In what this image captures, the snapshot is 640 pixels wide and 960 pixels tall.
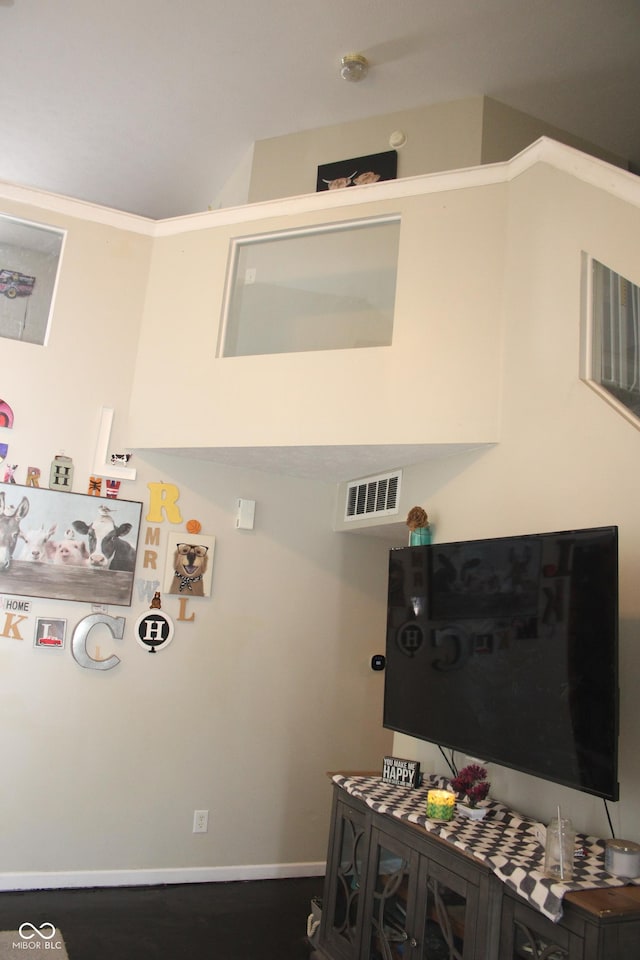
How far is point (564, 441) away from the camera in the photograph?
318cm

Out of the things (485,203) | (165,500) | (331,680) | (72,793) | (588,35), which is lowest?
(72,793)

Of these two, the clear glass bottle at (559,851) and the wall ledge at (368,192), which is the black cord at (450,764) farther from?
the wall ledge at (368,192)

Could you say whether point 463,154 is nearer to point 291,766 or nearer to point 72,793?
point 291,766

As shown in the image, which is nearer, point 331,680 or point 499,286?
point 499,286

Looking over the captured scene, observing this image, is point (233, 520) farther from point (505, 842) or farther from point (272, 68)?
point (272, 68)

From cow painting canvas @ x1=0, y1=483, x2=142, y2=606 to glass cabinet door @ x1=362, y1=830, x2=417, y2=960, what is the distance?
2.08 meters

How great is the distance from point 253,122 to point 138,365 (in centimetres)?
214

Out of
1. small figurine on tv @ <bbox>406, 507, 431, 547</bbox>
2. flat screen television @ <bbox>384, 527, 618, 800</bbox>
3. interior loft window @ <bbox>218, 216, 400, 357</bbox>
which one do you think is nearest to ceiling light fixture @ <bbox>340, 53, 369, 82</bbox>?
interior loft window @ <bbox>218, 216, 400, 357</bbox>

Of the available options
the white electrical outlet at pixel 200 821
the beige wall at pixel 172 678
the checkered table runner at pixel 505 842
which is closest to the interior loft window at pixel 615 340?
the checkered table runner at pixel 505 842

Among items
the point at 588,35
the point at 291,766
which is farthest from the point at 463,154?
the point at 291,766

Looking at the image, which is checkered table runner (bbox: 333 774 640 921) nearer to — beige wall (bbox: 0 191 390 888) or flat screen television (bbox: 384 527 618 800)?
flat screen television (bbox: 384 527 618 800)

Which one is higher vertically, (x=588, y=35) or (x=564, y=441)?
(x=588, y=35)

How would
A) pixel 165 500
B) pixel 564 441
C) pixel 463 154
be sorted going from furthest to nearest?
pixel 463 154 < pixel 165 500 < pixel 564 441

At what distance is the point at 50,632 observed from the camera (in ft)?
13.9
